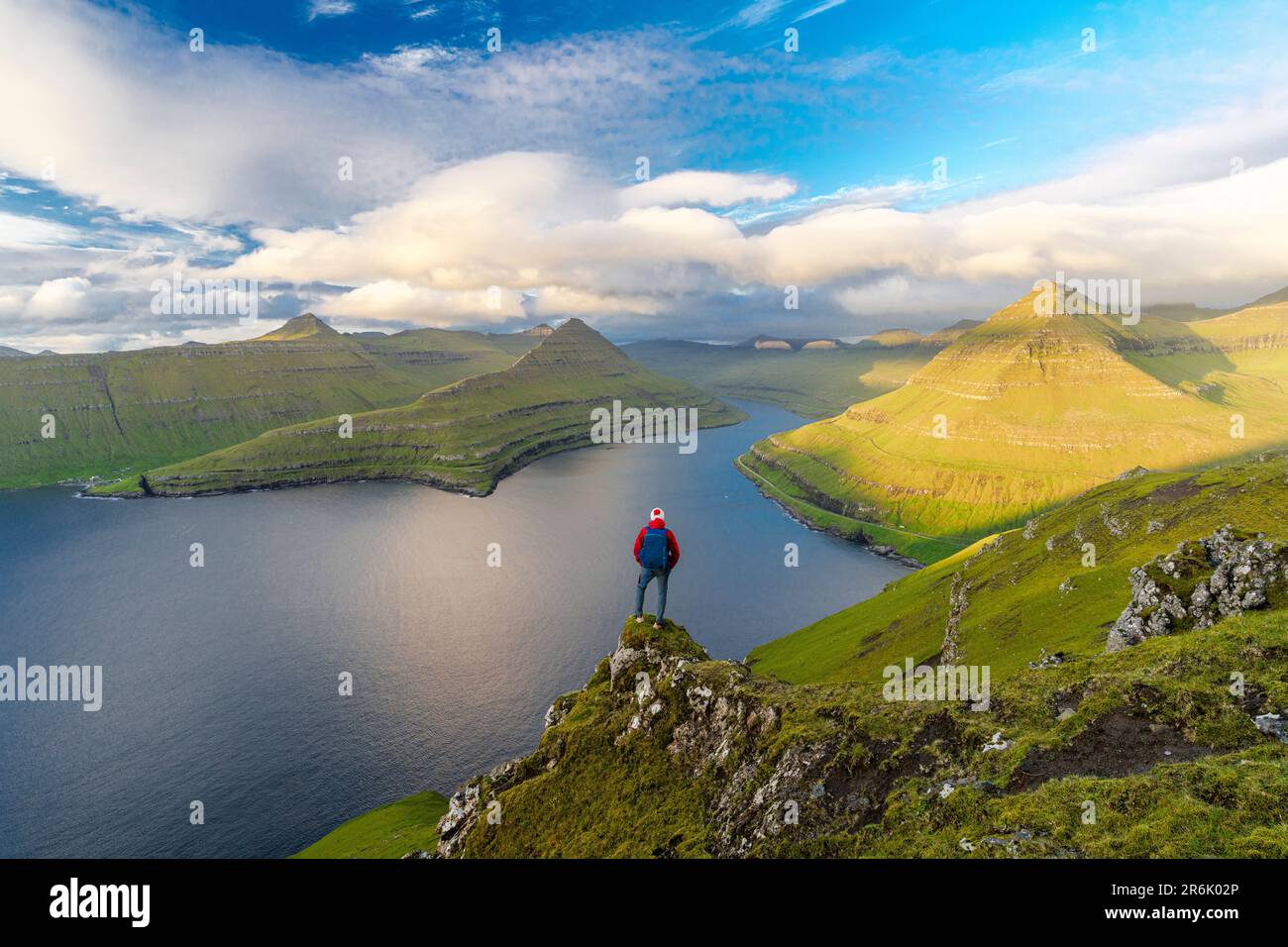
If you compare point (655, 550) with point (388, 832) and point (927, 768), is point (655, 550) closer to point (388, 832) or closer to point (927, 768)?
point (927, 768)

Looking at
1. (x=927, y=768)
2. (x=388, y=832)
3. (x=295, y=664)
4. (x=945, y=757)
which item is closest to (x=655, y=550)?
(x=927, y=768)

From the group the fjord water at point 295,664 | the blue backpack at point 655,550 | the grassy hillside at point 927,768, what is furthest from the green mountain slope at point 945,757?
the fjord water at point 295,664

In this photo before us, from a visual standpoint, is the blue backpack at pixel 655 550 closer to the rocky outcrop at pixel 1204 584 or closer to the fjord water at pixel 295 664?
the rocky outcrop at pixel 1204 584

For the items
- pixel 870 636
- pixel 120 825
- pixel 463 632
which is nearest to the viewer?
pixel 120 825

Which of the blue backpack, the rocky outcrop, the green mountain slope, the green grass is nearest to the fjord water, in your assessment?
the green grass
